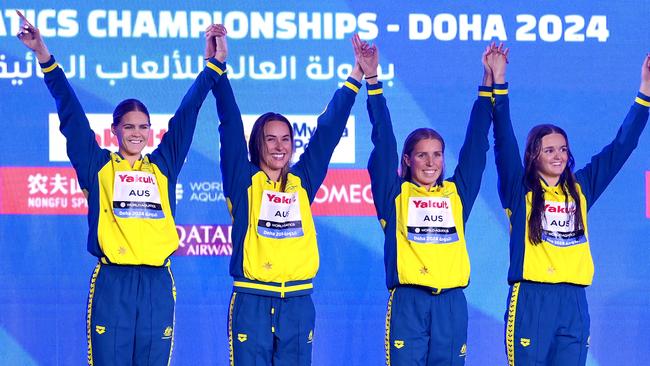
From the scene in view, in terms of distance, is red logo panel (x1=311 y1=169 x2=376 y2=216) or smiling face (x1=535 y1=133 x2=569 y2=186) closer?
smiling face (x1=535 y1=133 x2=569 y2=186)

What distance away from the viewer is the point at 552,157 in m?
4.57

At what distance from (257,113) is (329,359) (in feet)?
4.86

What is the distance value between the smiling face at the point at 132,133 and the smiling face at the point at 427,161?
1.24 metres

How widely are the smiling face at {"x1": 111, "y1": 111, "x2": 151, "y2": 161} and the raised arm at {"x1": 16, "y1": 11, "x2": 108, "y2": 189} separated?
0.14m

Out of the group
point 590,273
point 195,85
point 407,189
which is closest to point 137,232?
point 195,85

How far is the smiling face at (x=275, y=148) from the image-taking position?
4.38 m

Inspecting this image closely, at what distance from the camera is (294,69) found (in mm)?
5629

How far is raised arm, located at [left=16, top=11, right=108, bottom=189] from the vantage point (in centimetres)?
422

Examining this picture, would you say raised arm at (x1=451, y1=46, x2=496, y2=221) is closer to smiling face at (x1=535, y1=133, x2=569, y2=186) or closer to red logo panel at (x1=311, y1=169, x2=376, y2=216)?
smiling face at (x1=535, y1=133, x2=569, y2=186)

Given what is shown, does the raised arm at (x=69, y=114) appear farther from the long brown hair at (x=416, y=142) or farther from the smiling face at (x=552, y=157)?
the smiling face at (x=552, y=157)

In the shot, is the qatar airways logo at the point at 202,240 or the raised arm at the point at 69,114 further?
the qatar airways logo at the point at 202,240

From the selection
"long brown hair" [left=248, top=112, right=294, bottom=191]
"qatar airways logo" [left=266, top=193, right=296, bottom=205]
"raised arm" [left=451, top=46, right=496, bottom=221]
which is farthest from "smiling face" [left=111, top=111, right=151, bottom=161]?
"raised arm" [left=451, top=46, right=496, bottom=221]

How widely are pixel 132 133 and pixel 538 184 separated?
1.90m

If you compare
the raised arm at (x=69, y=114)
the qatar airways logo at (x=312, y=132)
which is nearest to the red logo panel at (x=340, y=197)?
the qatar airways logo at (x=312, y=132)
